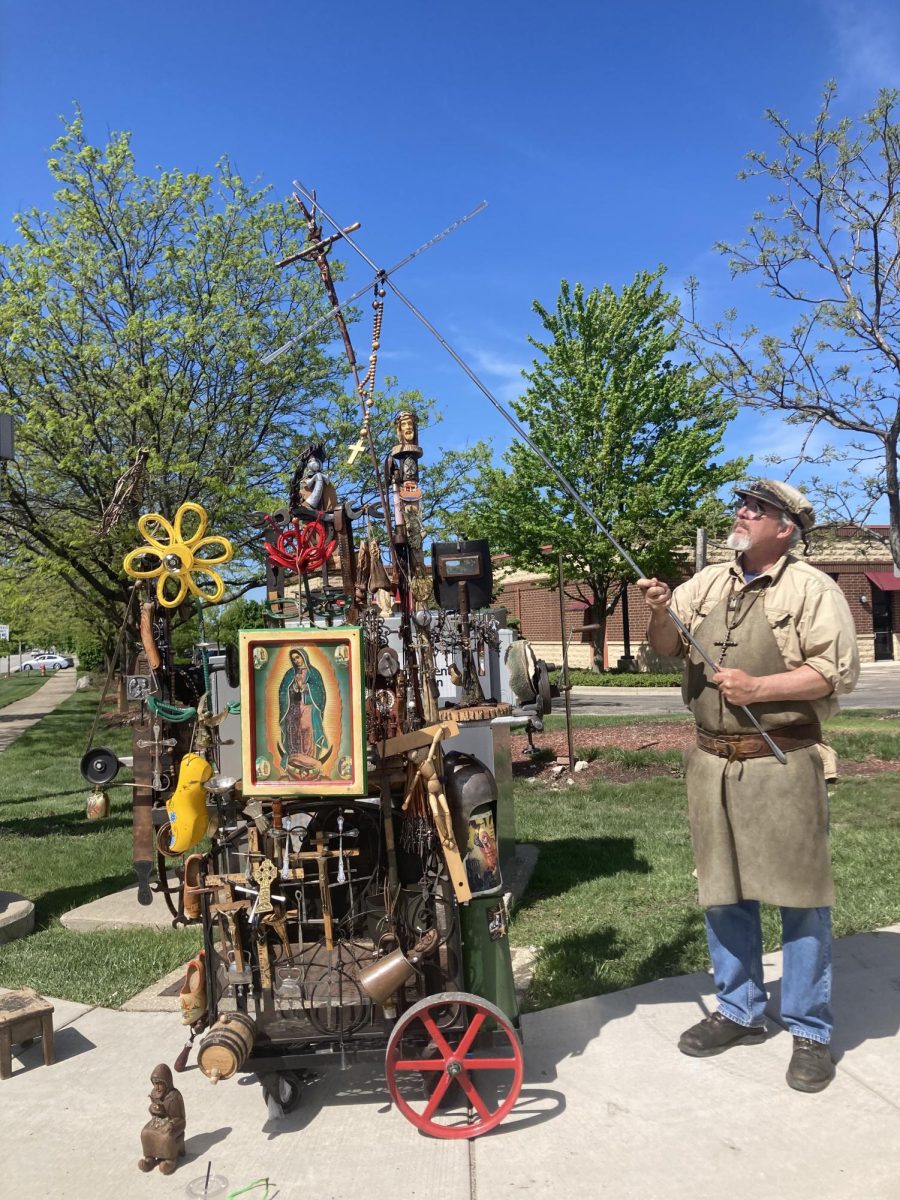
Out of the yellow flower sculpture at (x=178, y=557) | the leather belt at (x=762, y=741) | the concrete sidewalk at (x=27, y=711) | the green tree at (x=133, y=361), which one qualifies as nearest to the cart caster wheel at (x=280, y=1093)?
the yellow flower sculpture at (x=178, y=557)

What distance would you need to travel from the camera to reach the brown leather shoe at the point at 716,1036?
3.40 m

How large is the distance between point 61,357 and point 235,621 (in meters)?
4.78

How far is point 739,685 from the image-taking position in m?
3.12

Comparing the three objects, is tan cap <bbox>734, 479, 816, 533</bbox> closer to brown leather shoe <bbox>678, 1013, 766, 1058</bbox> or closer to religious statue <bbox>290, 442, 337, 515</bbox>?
religious statue <bbox>290, 442, 337, 515</bbox>

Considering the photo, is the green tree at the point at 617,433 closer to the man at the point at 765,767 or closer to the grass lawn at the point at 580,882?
the grass lawn at the point at 580,882

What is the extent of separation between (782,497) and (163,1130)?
295cm

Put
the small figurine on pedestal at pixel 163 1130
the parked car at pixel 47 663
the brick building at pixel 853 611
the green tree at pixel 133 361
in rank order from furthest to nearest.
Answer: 1. the parked car at pixel 47 663
2. the brick building at pixel 853 611
3. the green tree at pixel 133 361
4. the small figurine on pedestal at pixel 163 1130

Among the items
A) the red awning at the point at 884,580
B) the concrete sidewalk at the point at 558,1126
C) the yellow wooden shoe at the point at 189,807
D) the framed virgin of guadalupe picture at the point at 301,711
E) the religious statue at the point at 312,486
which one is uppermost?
the red awning at the point at 884,580

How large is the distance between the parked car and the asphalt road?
52.2 meters

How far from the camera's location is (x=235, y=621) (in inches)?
464

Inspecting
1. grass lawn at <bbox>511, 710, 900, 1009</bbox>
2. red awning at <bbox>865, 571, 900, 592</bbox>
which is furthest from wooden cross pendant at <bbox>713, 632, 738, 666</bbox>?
red awning at <bbox>865, 571, 900, 592</bbox>

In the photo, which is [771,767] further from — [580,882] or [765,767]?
[580,882]

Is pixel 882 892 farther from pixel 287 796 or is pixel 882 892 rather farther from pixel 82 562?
pixel 82 562

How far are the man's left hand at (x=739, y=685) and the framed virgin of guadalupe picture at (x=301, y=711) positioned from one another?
49.7 inches
